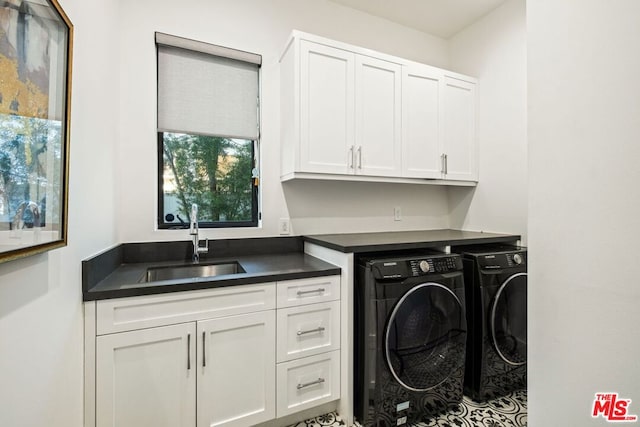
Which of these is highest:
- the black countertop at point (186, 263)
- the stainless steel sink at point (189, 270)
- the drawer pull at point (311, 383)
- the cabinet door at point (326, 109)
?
the cabinet door at point (326, 109)

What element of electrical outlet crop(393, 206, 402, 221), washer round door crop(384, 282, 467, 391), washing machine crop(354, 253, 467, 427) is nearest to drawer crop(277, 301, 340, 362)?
washing machine crop(354, 253, 467, 427)

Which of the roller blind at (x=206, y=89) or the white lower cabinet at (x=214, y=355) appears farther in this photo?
the roller blind at (x=206, y=89)

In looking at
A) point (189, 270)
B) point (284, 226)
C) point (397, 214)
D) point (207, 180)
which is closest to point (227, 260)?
point (189, 270)

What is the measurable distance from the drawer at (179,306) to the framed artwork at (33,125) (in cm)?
45

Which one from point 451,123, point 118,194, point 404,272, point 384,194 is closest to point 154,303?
point 118,194

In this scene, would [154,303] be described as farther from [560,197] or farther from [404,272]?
[560,197]

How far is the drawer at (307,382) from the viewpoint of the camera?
1541mm

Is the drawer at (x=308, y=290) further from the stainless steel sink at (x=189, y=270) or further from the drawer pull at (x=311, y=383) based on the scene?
the drawer pull at (x=311, y=383)

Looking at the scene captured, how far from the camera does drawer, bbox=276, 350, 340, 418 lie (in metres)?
1.54

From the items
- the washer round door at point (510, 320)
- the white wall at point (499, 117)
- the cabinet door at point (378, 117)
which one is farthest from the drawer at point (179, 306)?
the white wall at point (499, 117)

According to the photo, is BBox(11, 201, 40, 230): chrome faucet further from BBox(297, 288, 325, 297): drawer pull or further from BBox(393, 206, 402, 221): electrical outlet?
BBox(393, 206, 402, 221): electrical outlet

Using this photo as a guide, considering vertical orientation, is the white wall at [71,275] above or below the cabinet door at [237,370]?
above

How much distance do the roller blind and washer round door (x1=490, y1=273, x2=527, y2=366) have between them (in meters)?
2.00

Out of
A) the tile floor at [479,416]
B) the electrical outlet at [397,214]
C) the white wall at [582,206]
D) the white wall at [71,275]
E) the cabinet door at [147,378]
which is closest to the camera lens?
the white wall at [582,206]
